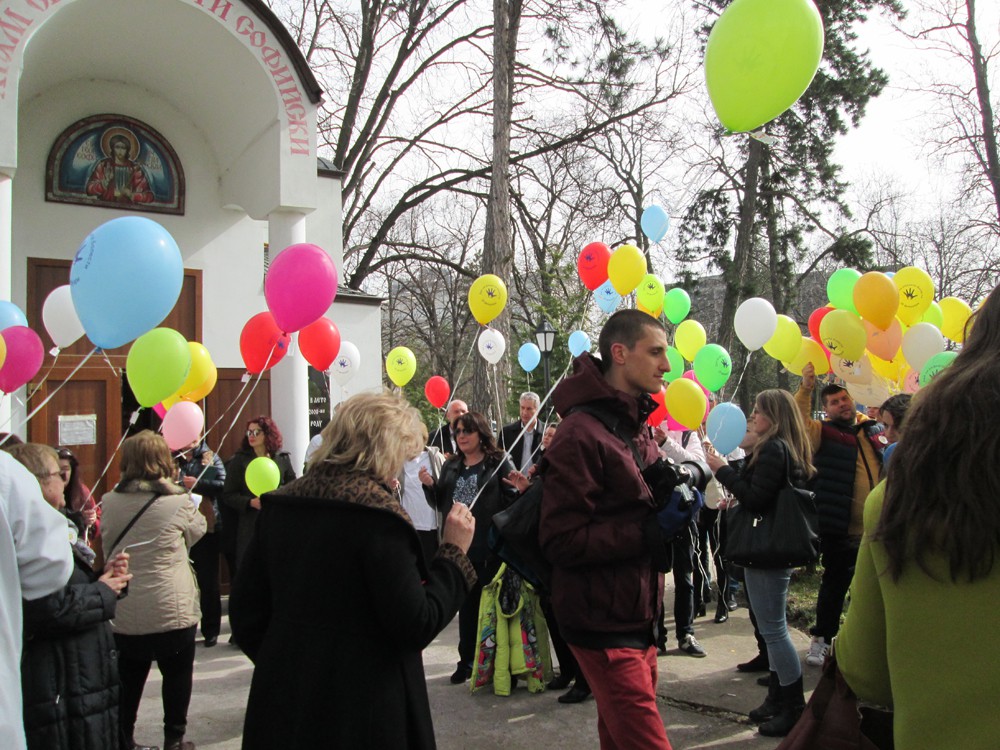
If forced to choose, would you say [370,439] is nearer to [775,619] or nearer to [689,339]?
[775,619]

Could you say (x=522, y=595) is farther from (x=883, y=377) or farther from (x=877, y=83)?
(x=877, y=83)

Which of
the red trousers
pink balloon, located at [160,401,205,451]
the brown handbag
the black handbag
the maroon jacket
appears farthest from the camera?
pink balloon, located at [160,401,205,451]

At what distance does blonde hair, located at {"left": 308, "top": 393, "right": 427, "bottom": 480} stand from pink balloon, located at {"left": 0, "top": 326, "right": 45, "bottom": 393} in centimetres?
377

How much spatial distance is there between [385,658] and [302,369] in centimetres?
673

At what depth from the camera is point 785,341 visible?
6.83 meters

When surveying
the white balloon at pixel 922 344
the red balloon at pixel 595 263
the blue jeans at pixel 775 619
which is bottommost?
the blue jeans at pixel 775 619

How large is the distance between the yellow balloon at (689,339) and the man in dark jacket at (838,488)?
2.46 metres

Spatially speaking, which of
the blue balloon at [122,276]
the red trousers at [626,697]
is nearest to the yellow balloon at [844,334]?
the red trousers at [626,697]

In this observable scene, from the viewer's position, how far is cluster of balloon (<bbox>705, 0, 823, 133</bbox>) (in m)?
3.81

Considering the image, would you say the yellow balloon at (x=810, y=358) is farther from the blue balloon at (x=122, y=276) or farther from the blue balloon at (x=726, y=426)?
the blue balloon at (x=122, y=276)

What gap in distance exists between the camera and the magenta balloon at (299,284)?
16.8ft

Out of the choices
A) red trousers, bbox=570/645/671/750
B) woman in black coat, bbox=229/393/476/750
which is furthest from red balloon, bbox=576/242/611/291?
woman in black coat, bbox=229/393/476/750

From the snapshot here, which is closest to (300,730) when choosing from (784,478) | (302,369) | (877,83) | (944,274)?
(784,478)

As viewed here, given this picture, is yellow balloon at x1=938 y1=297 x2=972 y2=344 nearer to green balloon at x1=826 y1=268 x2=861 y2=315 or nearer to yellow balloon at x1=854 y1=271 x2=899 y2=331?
green balloon at x1=826 y1=268 x2=861 y2=315
